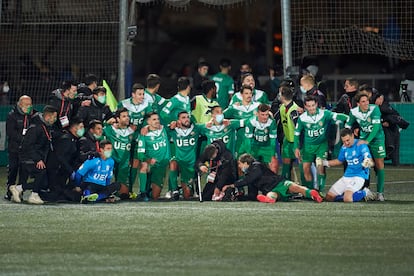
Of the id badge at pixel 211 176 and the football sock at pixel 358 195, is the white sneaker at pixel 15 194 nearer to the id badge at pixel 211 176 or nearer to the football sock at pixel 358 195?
the id badge at pixel 211 176

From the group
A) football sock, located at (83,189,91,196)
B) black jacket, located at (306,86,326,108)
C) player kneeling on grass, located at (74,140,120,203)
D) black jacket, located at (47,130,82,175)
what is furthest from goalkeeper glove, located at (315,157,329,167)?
black jacket, located at (47,130,82,175)

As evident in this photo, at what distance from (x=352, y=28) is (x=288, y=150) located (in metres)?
7.20

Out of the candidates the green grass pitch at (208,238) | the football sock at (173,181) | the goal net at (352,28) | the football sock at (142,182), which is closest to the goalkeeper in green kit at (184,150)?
the football sock at (173,181)

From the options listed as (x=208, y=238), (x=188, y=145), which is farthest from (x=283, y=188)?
(x=208, y=238)

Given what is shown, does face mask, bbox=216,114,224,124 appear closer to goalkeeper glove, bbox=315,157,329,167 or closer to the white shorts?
goalkeeper glove, bbox=315,157,329,167

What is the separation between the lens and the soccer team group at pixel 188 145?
16.9 meters

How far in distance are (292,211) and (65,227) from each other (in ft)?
10.4

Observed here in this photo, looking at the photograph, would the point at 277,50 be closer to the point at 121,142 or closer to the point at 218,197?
the point at 121,142

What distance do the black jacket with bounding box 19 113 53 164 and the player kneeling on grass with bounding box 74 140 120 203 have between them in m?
0.62

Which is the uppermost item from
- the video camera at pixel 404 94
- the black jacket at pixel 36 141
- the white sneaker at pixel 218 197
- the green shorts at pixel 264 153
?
the video camera at pixel 404 94

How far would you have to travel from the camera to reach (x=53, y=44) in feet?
93.8

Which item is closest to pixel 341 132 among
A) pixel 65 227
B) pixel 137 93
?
pixel 137 93

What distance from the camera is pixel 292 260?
38.3 ft

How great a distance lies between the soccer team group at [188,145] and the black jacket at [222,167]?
1 centimetres
